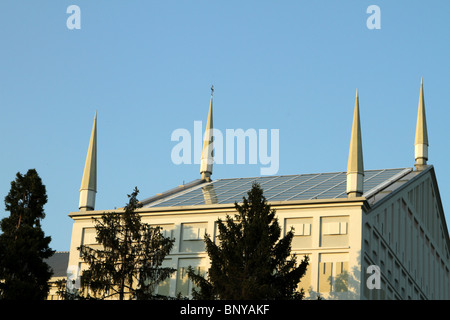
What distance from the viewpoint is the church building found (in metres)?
58.4

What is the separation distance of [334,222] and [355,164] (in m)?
4.00

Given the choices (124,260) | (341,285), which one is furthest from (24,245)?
(341,285)

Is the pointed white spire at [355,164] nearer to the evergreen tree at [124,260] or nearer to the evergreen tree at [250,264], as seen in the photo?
the evergreen tree at [250,264]

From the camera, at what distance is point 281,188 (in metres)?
68.8

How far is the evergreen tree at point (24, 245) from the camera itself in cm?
4941

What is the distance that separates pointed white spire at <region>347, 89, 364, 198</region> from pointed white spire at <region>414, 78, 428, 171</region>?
641 inches

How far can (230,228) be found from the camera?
45.8 meters

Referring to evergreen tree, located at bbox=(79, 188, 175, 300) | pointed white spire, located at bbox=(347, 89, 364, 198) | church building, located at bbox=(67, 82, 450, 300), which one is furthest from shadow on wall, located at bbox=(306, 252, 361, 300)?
evergreen tree, located at bbox=(79, 188, 175, 300)

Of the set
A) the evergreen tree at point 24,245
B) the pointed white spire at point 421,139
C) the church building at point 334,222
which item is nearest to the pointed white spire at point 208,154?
the church building at point 334,222

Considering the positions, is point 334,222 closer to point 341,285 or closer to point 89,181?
point 341,285
